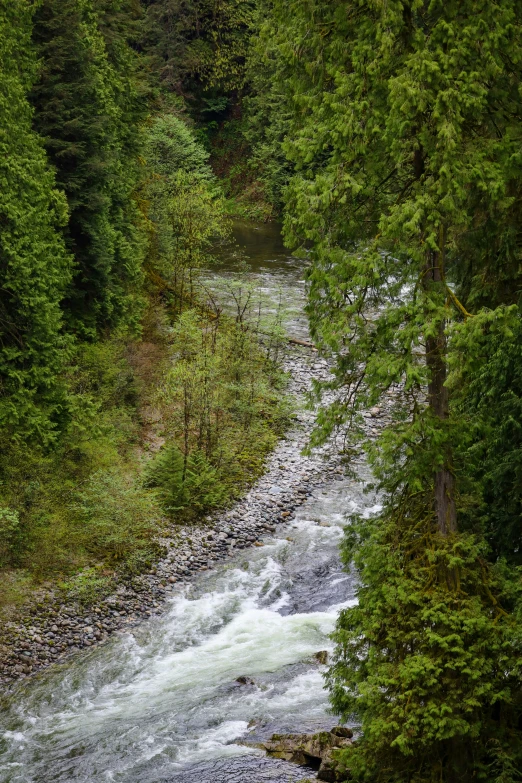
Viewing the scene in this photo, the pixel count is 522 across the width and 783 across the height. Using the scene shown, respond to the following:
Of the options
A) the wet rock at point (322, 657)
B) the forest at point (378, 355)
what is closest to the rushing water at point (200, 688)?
the wet rock at point (322, 657)

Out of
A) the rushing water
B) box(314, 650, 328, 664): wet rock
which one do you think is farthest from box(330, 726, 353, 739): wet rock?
box(314, 650, 328, 664): wet rock

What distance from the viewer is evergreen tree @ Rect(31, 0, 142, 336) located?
62.4ft

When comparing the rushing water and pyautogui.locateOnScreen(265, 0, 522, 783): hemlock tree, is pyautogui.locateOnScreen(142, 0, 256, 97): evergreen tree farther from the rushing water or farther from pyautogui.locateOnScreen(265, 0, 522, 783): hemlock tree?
pyautogui.locateOnScreen(265, 0, 522, 783): hemlock tree

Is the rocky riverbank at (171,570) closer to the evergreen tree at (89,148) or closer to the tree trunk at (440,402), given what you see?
the tree trunk at (440,402)

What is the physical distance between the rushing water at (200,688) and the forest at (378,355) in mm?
1142

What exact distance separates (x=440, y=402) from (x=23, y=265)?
10.6 metres

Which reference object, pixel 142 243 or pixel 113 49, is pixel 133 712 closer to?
pixel 142 243

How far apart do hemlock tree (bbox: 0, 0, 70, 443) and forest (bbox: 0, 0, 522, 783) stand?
6 cm

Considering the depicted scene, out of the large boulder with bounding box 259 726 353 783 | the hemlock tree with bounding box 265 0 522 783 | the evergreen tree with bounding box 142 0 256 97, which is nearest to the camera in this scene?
the hemlock tree with bounding box 265 0 522 783

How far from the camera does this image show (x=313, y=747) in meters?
10.3

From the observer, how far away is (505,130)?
7.37 meters

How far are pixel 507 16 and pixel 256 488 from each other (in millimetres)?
14769

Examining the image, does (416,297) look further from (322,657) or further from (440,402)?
(322,657)

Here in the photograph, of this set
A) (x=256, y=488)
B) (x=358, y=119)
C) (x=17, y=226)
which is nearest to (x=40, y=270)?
(x=17, y=226)
